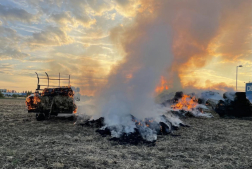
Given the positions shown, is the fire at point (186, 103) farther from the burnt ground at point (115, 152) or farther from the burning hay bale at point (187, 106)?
the burnt ground at point (115, 152)

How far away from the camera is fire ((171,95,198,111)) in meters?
22.7

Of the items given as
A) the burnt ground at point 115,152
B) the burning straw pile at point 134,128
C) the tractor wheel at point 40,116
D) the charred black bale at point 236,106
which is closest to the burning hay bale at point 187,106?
the charred black bale at point 236,106

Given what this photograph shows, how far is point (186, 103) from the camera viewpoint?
23422mm

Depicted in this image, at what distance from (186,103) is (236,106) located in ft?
17.9

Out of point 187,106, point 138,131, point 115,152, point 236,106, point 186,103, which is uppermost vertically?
point 186,103

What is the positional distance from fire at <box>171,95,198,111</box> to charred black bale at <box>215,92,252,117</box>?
9.98ft

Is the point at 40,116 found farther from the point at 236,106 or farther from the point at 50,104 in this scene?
the point at 236,106

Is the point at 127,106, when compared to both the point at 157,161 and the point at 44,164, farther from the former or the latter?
the point at 44,164

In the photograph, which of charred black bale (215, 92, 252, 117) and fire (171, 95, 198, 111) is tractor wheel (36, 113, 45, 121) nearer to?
fire (171, 95, 198, 111)

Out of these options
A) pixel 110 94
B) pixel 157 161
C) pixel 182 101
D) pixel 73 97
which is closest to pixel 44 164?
pixel 157 161

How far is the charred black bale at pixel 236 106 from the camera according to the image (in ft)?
66.9

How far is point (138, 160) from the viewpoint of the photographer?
662cm

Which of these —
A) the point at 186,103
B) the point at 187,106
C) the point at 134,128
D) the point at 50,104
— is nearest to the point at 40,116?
the point at 50,104

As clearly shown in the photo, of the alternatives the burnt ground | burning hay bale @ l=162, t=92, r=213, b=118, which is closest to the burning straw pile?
the burnt ground
